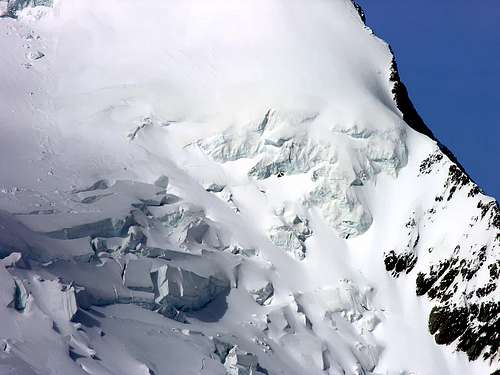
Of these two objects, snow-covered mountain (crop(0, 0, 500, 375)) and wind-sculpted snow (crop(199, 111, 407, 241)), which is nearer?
snow-covered mountain (crop(0, 0, 500, 375))

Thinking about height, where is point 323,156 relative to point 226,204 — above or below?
above

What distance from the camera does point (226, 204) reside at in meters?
85.8

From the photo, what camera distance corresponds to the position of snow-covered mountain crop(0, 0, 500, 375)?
225 feet

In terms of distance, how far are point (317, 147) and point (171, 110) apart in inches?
573

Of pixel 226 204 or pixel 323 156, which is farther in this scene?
pixel 323 156

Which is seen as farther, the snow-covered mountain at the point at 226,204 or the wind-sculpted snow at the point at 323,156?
the wind-sculpted snow at the point at 323,156

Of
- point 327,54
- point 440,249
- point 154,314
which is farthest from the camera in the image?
point 327,54

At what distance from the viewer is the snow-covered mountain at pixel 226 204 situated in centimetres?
6850

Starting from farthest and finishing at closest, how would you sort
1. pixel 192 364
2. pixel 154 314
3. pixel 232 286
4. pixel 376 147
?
pixel 376 147
pixel 232 286
pixel 154 314
pixel 192 364

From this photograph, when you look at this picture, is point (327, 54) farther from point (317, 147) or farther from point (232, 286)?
point (232, 286)

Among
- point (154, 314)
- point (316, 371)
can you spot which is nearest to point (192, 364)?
point (154, 314)

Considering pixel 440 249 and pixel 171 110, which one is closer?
pixel 440 249

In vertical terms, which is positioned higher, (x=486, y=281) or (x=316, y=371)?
(x=486, y=281)

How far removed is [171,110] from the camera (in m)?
92.6
